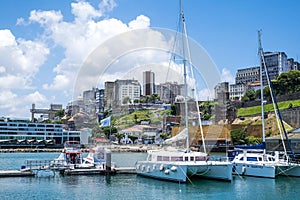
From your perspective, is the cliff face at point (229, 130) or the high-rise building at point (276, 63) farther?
the high-rise building at point (276, 63)

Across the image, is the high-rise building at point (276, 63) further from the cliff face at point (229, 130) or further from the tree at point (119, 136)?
the tree at point (119, 136)

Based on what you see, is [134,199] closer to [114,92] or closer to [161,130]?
[161,130]

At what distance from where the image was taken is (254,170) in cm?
4162

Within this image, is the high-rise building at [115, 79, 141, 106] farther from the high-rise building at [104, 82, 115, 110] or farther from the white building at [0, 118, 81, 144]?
the white building at [0, 118, 81, 144]

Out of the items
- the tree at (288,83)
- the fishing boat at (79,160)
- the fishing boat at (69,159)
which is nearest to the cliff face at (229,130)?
the tree at (288,83)

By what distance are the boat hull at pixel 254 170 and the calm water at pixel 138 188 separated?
932 millimetres

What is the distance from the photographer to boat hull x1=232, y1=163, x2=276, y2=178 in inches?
1587

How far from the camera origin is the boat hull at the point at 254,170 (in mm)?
40312

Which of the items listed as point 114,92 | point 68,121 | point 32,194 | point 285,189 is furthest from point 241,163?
point 68,121

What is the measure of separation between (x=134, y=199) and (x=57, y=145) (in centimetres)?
12633

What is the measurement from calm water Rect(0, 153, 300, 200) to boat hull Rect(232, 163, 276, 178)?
3.06 feet

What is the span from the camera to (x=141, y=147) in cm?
13238

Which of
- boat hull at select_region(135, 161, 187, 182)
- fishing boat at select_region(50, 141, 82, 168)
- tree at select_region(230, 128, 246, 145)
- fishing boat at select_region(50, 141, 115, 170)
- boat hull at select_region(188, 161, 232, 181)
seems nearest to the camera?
boat hull at select_region(135, 161, 187, 182)

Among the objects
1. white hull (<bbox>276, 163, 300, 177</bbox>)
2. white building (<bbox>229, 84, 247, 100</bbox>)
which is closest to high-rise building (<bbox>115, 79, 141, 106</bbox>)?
white building (<bbox>229, 84, 247, 100</bbox>)
